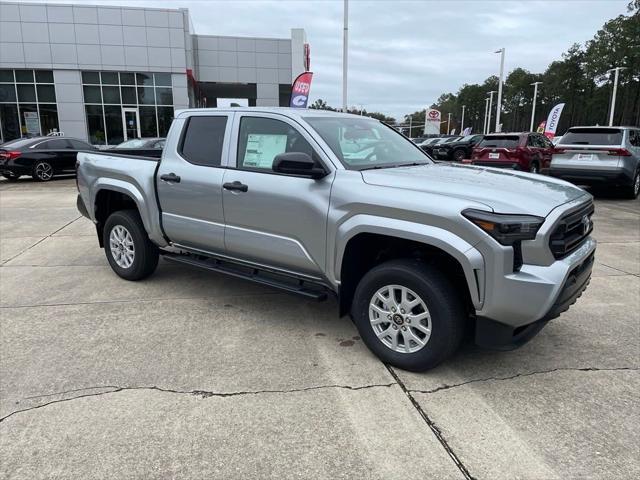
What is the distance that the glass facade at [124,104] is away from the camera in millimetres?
28125

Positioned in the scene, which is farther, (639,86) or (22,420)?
(639,86)

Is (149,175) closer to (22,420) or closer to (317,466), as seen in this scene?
(22,420)

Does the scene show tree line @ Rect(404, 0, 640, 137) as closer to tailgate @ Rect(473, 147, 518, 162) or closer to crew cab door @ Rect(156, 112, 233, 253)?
tailgate @ Rect(473, 147, 518, 162)

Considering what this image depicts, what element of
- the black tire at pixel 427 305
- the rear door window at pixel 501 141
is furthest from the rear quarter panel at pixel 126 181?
the rear door window at pixel 501 141

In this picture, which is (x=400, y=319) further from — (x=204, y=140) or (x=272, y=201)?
(x=204, y=140)

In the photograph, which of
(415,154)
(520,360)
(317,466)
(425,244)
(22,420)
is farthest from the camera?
(415,154)

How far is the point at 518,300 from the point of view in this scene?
9.73ft

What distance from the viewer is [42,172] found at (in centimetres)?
1638

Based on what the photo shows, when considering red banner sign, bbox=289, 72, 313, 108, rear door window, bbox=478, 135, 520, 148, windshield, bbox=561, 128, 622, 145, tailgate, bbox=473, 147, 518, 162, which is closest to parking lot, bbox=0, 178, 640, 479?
windshield, bbox=561, 128, 622, 145

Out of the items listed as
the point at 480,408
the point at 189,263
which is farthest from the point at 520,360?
the point at 189,263

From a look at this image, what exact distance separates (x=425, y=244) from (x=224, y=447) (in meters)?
1.79

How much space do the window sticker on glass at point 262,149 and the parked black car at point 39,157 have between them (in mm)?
14054

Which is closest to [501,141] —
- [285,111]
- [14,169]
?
[285,111]

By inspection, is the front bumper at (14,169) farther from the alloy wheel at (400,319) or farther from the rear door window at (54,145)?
the alloy wheel at (400,319)
